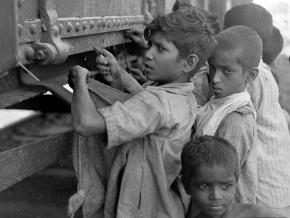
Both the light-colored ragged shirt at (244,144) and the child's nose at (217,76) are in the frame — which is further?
the child's nose at (217,76)

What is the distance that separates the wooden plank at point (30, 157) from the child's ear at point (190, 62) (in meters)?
0.69

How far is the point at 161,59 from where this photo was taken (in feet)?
7.96

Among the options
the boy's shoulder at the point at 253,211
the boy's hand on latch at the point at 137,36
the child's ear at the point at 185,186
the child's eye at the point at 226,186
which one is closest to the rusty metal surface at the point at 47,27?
the boy's hand on latch at the point at 137,36

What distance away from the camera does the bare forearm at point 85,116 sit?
2.08 metres

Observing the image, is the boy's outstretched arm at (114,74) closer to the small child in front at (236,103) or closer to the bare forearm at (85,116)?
the small child in front at (236,103)

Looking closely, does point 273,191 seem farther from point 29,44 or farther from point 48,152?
point 29,44

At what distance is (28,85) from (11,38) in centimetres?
62

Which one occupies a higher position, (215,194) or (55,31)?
(55,31)

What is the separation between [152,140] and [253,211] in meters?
0.57

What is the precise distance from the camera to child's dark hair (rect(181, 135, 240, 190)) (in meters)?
2.38

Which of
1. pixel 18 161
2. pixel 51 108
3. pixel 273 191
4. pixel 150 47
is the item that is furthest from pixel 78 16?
pixel 51 108

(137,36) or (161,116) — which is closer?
(161,116)

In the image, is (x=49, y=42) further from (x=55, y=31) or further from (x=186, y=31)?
(x=186, y=31)

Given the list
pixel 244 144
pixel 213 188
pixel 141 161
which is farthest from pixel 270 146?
pixel 141 161
